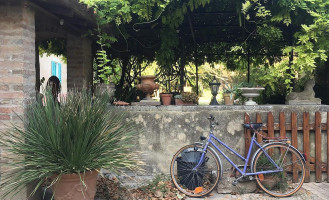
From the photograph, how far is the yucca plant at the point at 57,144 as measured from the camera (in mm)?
3166

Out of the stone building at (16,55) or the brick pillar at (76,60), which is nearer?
the stone building at (16,55)

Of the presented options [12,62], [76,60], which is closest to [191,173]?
[12,62]

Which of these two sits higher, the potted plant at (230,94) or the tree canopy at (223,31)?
the tree canopy at (223,31)

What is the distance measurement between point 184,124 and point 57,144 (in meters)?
2.10

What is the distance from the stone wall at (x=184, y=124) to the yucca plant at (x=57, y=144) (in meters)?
1.21

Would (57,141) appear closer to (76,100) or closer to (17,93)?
(76,100)

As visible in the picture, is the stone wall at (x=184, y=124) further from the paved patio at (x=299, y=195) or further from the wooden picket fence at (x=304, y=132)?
the paved patio at (x=299, y=195)

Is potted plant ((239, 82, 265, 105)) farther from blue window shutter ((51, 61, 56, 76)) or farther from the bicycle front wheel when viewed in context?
blue window shutter ((51, 61, 56, 76))

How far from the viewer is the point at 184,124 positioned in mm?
4633

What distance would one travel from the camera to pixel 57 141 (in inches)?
124

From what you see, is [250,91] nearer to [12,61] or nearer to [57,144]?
[57,144]

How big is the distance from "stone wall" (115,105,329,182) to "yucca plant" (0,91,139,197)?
1213 mm

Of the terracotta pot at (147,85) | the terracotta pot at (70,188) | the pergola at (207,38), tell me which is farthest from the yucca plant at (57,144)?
the pergola at (207,38)

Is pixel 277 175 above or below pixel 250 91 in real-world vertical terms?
below
